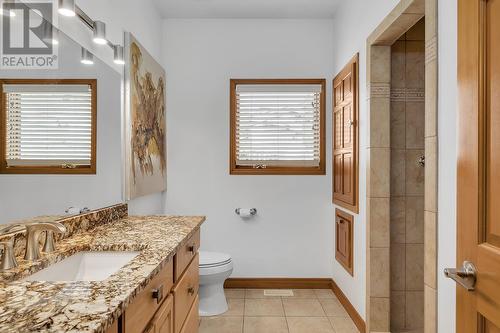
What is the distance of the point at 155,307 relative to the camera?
1331 millimetres

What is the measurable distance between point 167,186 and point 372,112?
83.4 inches

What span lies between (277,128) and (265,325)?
1.86 meters

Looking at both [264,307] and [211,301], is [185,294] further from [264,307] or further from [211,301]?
[264,307]

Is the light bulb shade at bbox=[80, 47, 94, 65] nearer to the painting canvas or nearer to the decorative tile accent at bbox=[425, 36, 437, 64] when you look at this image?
the painting canvas

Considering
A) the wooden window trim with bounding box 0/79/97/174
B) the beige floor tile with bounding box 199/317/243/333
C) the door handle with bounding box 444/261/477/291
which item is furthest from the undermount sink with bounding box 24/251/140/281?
the beige floor tile with bounding box 199/317/243/333

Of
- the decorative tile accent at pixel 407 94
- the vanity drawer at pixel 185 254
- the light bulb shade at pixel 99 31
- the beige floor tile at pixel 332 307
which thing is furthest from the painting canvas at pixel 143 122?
the decorative tile accent at pixel 407 94

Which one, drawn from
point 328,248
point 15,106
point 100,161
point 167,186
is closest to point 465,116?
point 15,106

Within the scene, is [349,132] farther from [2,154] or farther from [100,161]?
[2,154]

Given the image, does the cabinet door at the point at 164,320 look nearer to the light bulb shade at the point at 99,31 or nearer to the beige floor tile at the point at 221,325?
the beige floor tile at the point at 221,325

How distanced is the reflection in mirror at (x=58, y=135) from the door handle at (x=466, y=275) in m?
1.61

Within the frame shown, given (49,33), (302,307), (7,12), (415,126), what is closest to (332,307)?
(302,307)

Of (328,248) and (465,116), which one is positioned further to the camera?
(328,248)

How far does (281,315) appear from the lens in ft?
9.76

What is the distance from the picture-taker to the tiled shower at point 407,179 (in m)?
2.66
